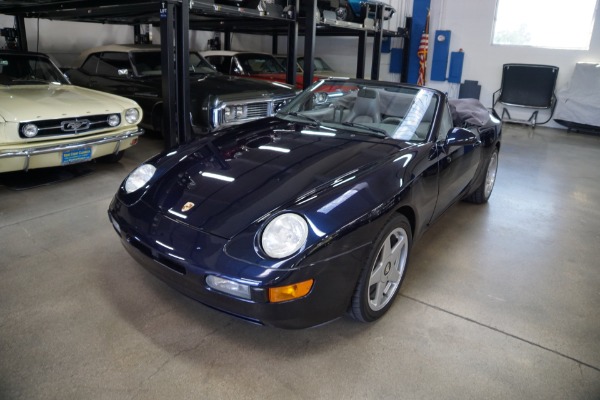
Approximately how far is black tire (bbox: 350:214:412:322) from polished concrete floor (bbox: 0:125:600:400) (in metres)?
0.11

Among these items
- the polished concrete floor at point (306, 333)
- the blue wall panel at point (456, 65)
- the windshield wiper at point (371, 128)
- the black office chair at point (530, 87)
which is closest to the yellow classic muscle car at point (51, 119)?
the polished concrete floor at point (306, 333)

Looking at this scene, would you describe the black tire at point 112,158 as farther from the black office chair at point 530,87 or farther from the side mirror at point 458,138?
the black office chair at point 530,87

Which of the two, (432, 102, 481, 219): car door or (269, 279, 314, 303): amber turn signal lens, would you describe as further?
(432, 102, 481, 219): car door

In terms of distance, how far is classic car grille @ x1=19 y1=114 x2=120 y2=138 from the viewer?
3.79 metres

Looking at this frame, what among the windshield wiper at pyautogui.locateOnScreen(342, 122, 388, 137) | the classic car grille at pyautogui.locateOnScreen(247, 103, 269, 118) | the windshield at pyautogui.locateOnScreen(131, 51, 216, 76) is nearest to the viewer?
the windshield wiper at pyautogui.locateOnScreen(342, 122, 388, 137)

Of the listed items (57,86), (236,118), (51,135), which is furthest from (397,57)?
(51,135)

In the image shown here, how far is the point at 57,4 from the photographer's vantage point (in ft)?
19.9

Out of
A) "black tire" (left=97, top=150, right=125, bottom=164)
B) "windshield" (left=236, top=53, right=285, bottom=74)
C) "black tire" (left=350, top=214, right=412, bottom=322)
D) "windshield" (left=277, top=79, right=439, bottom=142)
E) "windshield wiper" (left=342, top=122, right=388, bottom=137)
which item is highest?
"windshield" (left=236, top=53, right=285, bottom=74)

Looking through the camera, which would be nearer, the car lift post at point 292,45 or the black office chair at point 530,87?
the car lift post at point 292,45

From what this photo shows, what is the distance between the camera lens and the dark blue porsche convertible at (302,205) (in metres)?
1.73

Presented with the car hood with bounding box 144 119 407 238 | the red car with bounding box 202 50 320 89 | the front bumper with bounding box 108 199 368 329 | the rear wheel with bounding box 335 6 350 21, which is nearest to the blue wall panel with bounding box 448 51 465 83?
the rear wheel with bounding box 335 6 350 21

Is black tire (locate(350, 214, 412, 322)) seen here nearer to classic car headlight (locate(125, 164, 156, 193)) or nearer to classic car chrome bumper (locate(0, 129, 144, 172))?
classic car headlight (locate(125, 164, 156, 193))

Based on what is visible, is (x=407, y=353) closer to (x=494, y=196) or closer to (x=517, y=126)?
(x=494, y=196)

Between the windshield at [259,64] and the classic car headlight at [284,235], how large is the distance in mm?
6545
